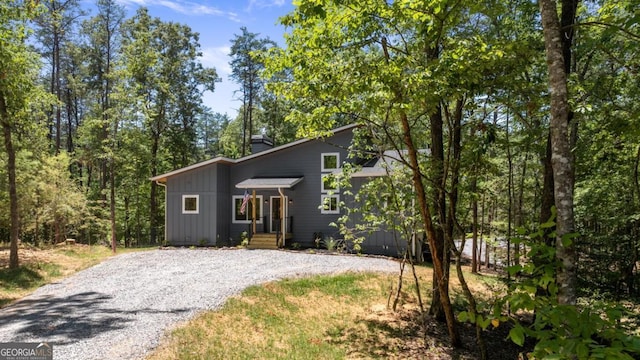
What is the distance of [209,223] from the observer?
16.3 m

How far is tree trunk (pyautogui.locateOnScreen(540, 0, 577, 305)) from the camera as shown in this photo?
2691 millimetres

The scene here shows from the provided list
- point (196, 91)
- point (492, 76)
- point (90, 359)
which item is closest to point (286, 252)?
point (90, 359)

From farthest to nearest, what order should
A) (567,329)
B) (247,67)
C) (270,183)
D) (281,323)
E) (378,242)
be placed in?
(247,67) < (270,183) < (378,242) < (281,323) < (567,329)

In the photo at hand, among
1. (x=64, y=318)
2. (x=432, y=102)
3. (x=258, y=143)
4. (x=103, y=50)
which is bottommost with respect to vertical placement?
(x=64, y=318)

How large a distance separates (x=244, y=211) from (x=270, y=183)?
2.43m

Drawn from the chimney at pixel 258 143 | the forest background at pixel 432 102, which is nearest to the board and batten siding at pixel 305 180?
the chimney at pixel 258 143

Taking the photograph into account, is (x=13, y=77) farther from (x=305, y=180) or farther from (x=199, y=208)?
(x=305, y=180)

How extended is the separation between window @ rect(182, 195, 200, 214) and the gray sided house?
44 millimetres

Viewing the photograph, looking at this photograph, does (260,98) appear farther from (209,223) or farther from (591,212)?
(591,212)

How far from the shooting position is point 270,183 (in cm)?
1533

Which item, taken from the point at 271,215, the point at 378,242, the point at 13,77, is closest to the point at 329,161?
the point at 271,215

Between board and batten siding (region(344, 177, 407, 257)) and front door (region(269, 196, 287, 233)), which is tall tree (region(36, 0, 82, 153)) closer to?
front door (region(269, 196, 287, 233))

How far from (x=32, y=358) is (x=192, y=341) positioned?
2.12m

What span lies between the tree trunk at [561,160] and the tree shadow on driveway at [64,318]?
21.3 feet
